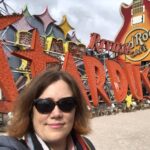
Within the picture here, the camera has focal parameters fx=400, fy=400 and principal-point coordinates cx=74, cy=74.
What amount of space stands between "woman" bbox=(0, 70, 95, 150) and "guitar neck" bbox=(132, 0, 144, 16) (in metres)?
40.3

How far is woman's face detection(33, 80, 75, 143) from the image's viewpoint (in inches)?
81.8

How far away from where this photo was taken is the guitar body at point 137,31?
40562 mm

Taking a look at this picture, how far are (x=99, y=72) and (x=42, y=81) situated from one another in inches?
777

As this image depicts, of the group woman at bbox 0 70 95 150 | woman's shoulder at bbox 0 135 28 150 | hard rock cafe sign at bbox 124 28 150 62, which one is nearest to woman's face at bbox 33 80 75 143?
woman at bbox 0 70 95 150

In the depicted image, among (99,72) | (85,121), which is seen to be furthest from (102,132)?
(85,121)

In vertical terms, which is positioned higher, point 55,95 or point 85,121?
point 55,95

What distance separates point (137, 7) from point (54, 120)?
1620 inches

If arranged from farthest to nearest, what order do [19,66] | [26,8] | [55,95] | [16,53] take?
[26,8]
[19,66]
[16,53]
[55,95]

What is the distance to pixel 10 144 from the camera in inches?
71.6

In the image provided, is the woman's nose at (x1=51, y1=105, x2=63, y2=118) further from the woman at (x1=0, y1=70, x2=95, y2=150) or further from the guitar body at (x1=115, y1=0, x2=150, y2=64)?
the guitar body at (x1=115, y1=0, x2=150, y2=64)

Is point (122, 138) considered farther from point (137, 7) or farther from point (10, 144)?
point (137, 7)

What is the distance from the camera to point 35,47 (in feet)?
53.1

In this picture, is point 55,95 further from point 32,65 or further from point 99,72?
point 99,72

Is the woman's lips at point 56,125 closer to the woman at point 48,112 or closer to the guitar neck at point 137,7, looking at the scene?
the woman at point 48,112
